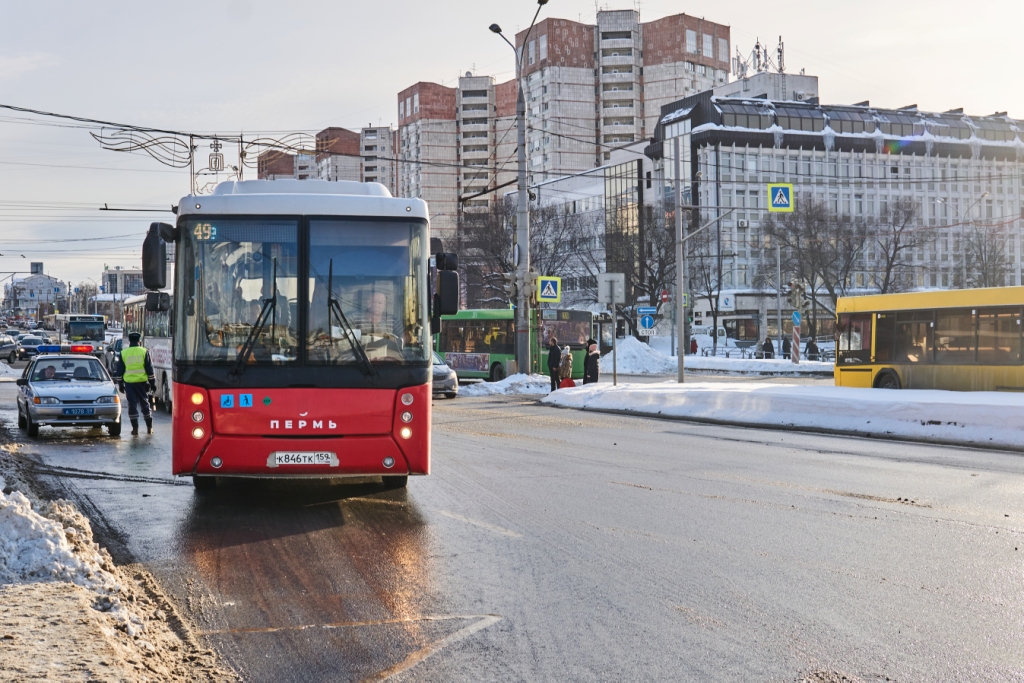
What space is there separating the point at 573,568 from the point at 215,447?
397 cm

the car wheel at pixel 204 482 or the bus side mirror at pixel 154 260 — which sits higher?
the bus side mirror at pixel 154 260

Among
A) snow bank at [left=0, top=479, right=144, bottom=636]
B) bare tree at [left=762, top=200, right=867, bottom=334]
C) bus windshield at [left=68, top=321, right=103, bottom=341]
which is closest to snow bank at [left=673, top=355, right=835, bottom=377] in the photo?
bare tree at [left=762, top=200, right=867, bottom=334]

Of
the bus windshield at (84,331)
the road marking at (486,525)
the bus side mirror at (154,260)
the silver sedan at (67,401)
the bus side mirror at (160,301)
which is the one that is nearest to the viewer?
the road marking at (486,525)

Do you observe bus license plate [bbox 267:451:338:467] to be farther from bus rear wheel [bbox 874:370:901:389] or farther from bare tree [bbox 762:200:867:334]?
bare tree [bbox 762:200:867:334]

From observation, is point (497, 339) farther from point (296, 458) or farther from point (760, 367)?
point (296, 458)

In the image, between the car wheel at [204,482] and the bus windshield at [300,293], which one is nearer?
the bus windshield at [300,293]

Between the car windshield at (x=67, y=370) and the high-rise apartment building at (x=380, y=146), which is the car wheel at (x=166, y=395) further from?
the high-rise apartment building at (x=380, y=146)

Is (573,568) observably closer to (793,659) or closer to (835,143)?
(793,659)

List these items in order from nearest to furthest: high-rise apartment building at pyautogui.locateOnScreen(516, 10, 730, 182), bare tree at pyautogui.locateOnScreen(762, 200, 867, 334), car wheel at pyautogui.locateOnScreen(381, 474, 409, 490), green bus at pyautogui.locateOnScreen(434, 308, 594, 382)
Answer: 1. car wheel at pyautogui.locateOnScreen(381, 474, 409, 490)
2. green bus at pyautogui.locateOnScreen(434, 308, 594, 382)
3. bare tree at pyautogui.locateOnScreen(762, 200, 867, 334)
4. high-rise apartment building at pyautogui.locateOnScreen(516, 10, 730, 182)

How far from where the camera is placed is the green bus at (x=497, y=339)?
4034cm

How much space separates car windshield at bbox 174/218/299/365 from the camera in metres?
9.93

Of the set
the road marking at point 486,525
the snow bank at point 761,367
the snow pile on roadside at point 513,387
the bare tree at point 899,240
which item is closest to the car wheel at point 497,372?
the snow pile on roadside at point 513,387

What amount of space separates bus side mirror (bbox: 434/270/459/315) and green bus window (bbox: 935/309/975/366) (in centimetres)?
1868

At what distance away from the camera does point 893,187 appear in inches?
3944
